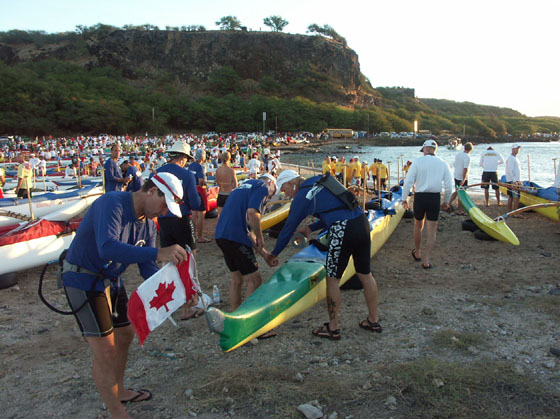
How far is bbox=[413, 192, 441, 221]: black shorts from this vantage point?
6250mm

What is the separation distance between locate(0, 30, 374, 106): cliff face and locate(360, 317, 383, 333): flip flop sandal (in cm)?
9826

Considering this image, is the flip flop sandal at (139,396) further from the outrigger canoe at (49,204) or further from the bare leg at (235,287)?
the outrigger canoe at (49,204)

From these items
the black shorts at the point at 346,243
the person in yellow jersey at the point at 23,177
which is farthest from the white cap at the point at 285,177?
the person in yellow jersey at the point at 23,177

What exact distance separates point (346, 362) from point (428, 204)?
3.37 m

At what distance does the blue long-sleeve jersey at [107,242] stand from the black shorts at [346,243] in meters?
1.89

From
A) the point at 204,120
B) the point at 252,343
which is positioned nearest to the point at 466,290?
the point at 252,343

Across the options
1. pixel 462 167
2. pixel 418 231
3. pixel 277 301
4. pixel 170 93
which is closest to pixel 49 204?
pixel 277 301

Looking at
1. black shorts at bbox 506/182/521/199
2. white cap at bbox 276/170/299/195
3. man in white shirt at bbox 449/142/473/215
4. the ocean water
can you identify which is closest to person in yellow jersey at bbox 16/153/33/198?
white cap at bbox 276/170/299/195

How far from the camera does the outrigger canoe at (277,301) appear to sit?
11.1 ft

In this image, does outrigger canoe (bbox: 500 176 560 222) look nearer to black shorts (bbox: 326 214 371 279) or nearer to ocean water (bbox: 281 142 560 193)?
black shorts (bbox: 326 214 371 279)

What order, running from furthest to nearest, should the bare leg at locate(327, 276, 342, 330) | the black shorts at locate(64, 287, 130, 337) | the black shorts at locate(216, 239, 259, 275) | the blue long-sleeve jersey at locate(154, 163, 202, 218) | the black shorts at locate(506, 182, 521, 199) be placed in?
the black shorts at locate(506, 182, 521, 199), the blue long-sleeve jersey at locate(154, 163, 202, 218), the black shorts at locate(216, 239, 259, 275), the bare leg at locate(327, 276, 342, 330), the black shorts at locate(64, 287, 130, 337)

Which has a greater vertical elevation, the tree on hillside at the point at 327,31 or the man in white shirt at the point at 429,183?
the tree on hillside at the point at 327,31

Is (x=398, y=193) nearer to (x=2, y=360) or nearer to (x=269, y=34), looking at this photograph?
(x=2, y=360)

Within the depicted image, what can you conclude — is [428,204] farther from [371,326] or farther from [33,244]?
[33,244]
